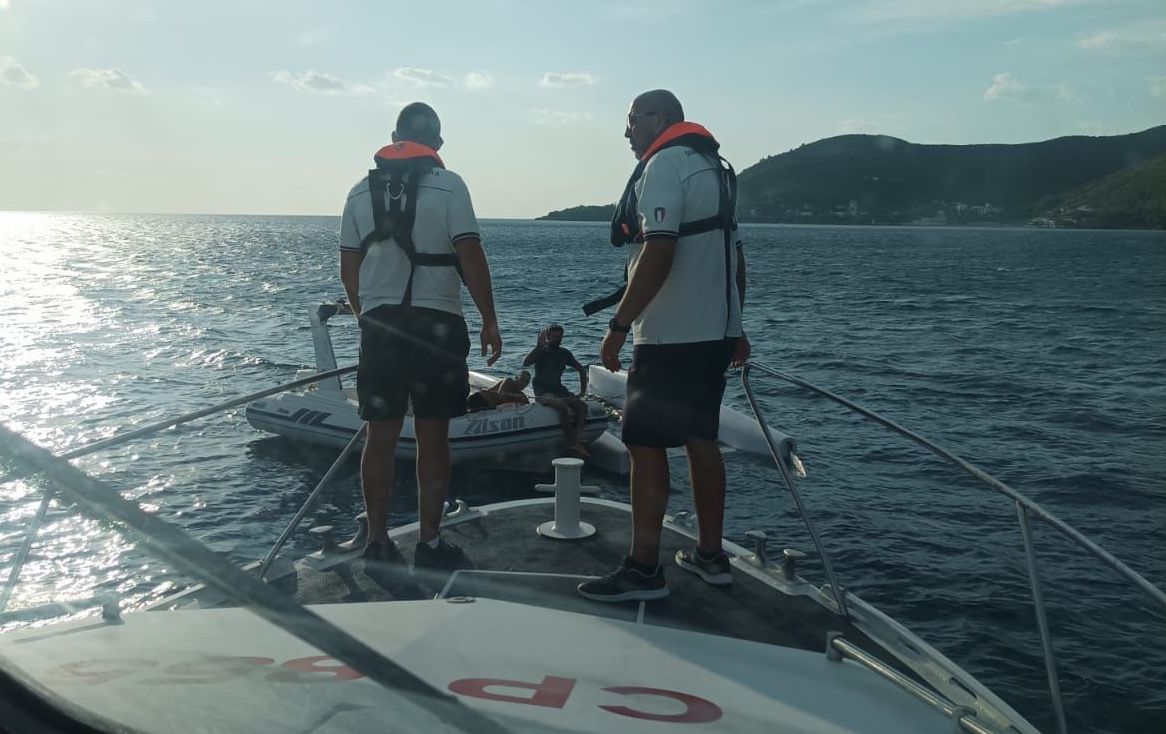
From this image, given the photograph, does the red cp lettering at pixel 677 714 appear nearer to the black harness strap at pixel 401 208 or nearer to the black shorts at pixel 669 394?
the black shorts at pixel 669 394

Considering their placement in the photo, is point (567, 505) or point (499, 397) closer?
point (567, 505)

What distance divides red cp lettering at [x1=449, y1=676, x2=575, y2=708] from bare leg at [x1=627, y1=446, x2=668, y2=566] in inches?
63.6

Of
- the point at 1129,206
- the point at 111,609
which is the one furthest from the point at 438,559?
the point at 1129,206

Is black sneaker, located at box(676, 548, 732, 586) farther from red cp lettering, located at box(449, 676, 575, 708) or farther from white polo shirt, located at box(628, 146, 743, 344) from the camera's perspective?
red cp lettering, located at box(449, 676, 575, 708)

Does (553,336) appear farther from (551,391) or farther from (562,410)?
(562,410)

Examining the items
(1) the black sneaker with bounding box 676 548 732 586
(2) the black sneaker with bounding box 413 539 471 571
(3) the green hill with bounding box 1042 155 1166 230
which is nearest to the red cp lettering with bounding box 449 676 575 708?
(1) the black sneaker with bounding box 676 548 732 586

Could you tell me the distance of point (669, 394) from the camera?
12.3 feet

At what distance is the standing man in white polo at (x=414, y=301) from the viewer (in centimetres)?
408

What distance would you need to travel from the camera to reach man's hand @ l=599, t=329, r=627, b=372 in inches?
144

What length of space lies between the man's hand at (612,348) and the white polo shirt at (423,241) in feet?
2.53

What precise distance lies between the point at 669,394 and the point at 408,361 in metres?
1.29

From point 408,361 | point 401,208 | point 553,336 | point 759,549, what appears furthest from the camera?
point 553,336

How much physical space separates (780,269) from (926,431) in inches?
2076

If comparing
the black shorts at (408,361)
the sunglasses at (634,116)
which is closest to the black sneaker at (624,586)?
the black shorts at (408,361)
